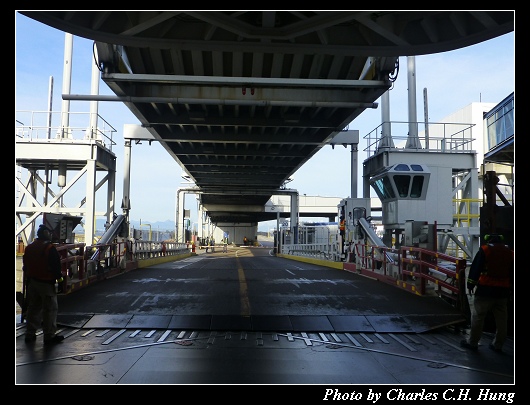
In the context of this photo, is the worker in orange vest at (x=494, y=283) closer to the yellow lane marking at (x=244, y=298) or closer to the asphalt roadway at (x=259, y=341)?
the asphalt roadway at (x=259, y=341)

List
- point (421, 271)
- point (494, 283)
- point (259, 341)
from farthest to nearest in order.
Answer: point (421, 271) < point (259, 341) < point (494, 283)

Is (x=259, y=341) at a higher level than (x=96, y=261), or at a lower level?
lower

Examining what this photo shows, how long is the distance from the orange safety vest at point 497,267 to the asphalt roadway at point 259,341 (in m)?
1.02

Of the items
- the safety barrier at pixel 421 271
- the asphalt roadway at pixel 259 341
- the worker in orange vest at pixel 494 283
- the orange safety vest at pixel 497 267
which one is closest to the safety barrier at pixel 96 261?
the asphalt roadway at pixel 259 341

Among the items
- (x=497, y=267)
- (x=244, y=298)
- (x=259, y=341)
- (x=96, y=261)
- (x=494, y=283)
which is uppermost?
(x=497, y=267)

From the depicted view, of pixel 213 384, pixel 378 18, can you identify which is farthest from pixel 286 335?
pixel 378 18

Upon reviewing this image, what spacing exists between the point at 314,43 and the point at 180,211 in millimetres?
39208

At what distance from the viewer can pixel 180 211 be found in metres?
48.6

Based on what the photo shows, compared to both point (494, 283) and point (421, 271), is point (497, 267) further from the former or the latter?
point (421, 271)

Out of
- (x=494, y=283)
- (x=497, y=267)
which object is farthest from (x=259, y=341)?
(x=497, y=267)

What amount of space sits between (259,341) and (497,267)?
3.65 m

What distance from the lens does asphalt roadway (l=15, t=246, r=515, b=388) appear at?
5703mm

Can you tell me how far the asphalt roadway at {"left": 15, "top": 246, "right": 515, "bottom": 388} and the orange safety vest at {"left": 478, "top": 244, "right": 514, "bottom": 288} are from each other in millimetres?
1022

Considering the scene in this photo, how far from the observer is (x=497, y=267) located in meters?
6.84
